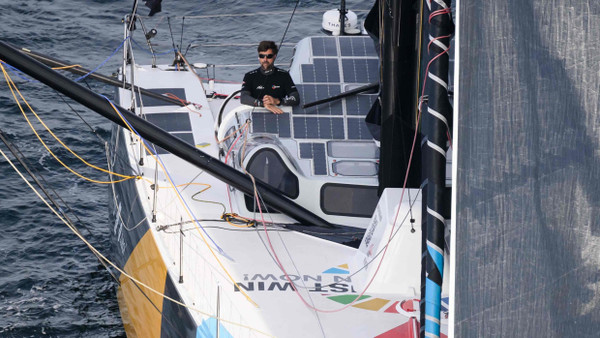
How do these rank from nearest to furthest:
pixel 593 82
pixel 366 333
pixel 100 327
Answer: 1. pixel 593 82
2. pixel 366 333
3. pixel 100 327

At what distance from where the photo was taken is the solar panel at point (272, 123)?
8.52 meters

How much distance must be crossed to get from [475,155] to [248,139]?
458cm

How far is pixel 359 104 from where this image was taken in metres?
9.01

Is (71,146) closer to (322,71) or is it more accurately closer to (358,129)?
(322,71)

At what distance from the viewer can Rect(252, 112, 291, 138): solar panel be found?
852 centimetres

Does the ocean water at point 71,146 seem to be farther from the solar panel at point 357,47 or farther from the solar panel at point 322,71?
the solar panel at point 322,71

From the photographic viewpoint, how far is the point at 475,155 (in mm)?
3662

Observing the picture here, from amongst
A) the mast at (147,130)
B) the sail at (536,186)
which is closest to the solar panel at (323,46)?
the mast at (147,130)

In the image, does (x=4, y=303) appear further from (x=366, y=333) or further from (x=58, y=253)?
(x=366, y=333)

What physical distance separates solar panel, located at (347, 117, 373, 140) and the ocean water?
2437mm

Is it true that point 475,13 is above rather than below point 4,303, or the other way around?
above

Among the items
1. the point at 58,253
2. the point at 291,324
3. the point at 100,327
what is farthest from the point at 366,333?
the point at 58,253

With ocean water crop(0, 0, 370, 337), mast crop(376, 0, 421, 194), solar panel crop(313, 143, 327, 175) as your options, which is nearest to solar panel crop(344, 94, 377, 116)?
solar panel crop(313, 143, 327, 175)

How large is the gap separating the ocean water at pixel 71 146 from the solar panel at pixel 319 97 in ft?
5.74
